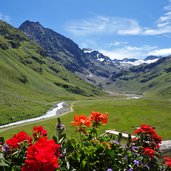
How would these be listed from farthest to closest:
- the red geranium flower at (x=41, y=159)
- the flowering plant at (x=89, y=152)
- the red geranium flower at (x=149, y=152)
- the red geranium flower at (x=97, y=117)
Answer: the red geranium flower at (x=97, y=117) < the red geranium flower at (x=149, y=152) < the flowering plant at (x=89, y=152) < the red geranium flower at (x=41, y=159)

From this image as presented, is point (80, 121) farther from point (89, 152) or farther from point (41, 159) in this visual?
point (41, 159)

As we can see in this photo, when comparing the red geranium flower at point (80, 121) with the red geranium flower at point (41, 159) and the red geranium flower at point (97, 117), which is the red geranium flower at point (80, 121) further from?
the red geranium flower at point (41, 159)

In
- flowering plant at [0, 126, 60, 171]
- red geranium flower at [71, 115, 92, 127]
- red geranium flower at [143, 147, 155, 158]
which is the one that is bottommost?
red geranium flower at [143, 147, 155, 158]

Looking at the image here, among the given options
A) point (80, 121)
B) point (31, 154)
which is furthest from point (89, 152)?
point (31, 154)

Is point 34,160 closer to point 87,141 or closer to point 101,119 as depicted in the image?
point 87,141

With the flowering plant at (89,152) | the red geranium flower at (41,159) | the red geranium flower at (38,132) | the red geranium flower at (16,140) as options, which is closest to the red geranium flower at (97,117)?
the flowering plant at (89,152)

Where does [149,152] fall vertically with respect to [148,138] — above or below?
below

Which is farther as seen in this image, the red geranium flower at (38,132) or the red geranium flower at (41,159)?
the red geranium flower at (38,132)

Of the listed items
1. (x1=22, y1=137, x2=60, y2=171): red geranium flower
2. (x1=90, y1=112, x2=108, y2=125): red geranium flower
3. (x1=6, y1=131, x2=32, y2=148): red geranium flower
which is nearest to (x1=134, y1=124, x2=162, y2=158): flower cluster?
(x1=90, y1=112, x2=108, y2=125): red geranium flower

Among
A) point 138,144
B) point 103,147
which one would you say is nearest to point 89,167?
point 103,147

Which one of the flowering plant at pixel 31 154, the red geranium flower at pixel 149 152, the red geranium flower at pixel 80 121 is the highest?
the red geranium flower at pixel 80 121

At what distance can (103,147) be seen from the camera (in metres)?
8.74

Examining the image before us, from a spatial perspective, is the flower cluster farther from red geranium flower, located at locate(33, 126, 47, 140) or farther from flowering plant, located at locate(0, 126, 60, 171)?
flowering plant, located at locate(0, 126, 60, 171)

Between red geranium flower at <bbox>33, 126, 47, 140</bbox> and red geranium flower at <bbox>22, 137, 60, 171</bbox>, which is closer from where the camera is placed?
red geranium flower at <bbox>22, 137, 60, 171</bbox>
